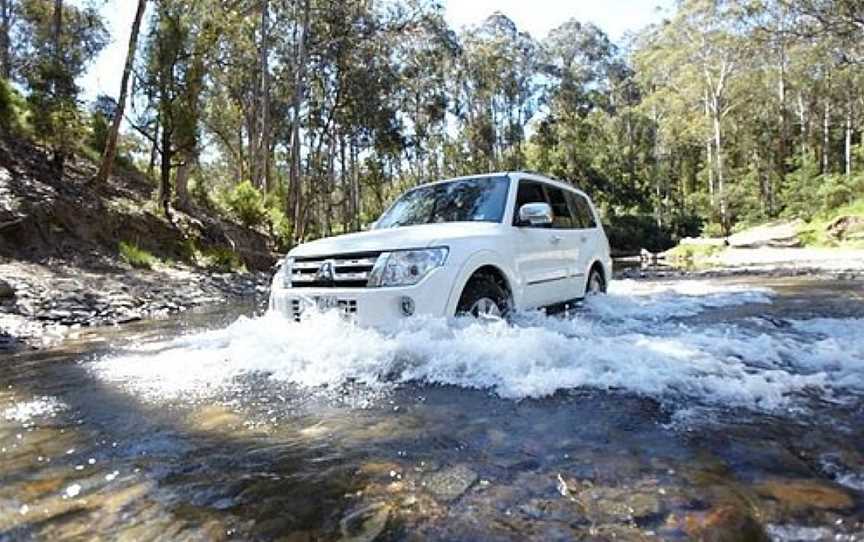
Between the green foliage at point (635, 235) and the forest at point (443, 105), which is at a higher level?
the forest at point (443, 105)

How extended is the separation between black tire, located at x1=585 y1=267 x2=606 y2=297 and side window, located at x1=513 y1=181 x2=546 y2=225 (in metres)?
1.46

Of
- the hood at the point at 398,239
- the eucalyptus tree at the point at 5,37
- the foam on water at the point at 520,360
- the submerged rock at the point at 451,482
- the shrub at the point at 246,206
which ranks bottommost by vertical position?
the submerged rock at the point at 451,482

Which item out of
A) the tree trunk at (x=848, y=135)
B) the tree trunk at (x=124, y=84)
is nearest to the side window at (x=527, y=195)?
the tree trunk at (x=124, y=84)

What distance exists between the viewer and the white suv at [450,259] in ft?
15.4

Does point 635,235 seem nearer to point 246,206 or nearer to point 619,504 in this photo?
point 246,206

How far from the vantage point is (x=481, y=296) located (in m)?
5.11

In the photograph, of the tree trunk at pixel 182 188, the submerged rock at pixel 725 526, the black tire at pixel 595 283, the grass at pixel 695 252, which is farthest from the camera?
the grass at pixel 695 252

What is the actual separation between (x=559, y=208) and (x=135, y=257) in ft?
31.2

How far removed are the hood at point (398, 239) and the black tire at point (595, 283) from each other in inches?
98.2

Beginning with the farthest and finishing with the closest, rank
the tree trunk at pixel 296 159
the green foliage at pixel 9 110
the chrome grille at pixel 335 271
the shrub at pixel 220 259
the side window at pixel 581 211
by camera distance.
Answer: the tree trunk at pixel 296 159 < the shrub at pixel 220 259 < the green foliage at pixel 9 110 < the side window at pixel 581 211 < the chrome grille at pixel 335 271

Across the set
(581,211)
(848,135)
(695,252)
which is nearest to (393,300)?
(581,211)

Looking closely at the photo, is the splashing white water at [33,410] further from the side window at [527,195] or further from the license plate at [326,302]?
the side window at [527,195]

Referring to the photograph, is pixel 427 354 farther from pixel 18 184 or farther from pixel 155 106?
pixel 155 106

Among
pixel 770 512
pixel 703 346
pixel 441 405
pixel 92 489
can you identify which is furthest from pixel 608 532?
pixel 703 346
